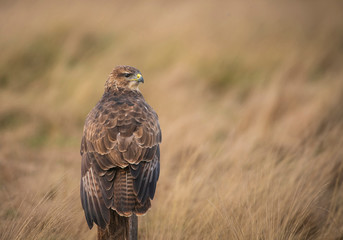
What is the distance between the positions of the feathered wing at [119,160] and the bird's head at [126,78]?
0.49 metres

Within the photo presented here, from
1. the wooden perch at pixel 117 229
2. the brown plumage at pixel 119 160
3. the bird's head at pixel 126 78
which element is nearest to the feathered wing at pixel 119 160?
the brown plumage at pixel 119 160

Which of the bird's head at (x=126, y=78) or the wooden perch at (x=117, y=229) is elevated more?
the bird's head at (x=126, y=78)

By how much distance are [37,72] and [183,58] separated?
3.73 meters

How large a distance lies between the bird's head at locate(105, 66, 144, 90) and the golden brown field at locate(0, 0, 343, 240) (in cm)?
111

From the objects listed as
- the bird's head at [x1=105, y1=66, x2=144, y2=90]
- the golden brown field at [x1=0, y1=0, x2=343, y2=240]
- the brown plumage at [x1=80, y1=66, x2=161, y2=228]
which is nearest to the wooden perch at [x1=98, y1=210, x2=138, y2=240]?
the brown plumage at [x1=80, y1=66, x2=161, y2=228]

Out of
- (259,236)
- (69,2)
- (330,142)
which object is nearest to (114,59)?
(69,2)

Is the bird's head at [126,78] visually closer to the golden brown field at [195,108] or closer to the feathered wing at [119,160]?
the feathered wing at [119,160]

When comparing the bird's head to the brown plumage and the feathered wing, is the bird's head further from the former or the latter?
the feathered wing

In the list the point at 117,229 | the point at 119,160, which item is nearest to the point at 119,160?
the point at 119,160

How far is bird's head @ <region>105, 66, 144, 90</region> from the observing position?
4.22m

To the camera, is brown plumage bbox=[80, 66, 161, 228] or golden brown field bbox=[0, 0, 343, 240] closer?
brown plumage bbox=[80, 66, 161, 228]

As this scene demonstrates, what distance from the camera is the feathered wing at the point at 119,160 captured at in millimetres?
3109

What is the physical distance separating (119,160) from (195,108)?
5.54m

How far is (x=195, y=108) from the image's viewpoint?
868 centimetres
